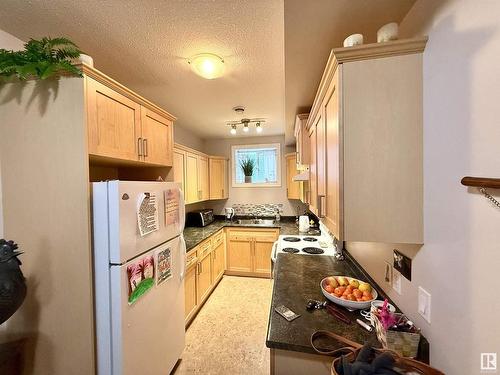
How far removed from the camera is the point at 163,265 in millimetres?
1575

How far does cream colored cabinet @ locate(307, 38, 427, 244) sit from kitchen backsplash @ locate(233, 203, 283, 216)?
128 inches

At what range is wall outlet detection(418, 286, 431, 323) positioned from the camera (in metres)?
0.89

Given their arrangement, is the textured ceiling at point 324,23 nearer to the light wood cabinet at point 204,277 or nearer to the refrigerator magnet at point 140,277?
the refrigerator magnet at point 140,277

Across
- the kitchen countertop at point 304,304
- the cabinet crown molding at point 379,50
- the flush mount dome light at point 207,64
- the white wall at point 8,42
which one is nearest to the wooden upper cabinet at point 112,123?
the flush mount dome light at point 207,64

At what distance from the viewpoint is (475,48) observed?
0.67 m

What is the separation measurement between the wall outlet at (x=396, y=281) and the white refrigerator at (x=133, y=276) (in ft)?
4.89

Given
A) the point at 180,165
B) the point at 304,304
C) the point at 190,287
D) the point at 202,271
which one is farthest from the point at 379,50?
the point at 202,271

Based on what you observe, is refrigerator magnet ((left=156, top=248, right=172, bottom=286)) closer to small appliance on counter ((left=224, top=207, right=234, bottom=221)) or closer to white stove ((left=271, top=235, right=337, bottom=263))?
white stove ((left=271, top=235, right=337, bottom=263))

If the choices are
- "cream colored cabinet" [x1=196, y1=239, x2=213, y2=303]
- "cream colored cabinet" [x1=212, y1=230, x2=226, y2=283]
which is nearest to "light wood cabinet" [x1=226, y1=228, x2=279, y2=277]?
"cream colored cabinet" [x1=212, y1=230, x2=226, y2=283]

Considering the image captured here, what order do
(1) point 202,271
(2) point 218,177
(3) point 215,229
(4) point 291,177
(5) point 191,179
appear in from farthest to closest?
(2) point 218,177 → (4) point 291,177 → (3) point 215,229 → (5) point 191,179 → (1) point 202,271

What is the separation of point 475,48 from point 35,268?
2.22 meters

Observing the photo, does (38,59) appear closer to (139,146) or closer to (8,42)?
(8,42)

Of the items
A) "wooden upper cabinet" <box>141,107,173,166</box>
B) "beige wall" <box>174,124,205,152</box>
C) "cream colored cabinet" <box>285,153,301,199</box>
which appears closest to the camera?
"wooden upper cabinet" <box>141,107,173,166</box>

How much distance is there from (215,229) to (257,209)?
1.18 meters
